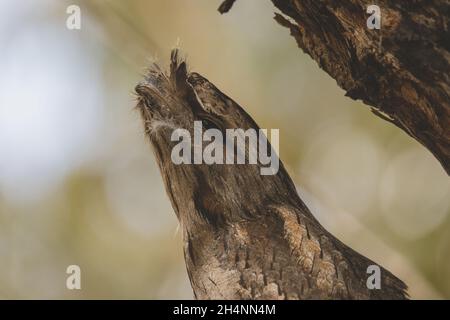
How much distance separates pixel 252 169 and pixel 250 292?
0.63 meters

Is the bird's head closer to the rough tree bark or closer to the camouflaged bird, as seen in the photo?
the camouflaged bird

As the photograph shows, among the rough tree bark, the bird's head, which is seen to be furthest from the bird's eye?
the rough tree bark

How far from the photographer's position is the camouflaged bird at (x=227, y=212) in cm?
293

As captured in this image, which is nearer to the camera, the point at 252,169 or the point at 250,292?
the point at 250,292

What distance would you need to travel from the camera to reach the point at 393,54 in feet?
8.80

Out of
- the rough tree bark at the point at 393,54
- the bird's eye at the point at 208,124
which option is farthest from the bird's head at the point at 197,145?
the rough tree bark at the point at 393,54

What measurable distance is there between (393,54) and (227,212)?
40.6 inches

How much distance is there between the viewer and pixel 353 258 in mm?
3047

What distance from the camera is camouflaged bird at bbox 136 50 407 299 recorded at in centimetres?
293

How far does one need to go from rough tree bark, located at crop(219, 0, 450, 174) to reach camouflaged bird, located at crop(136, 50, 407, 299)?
56 cm
